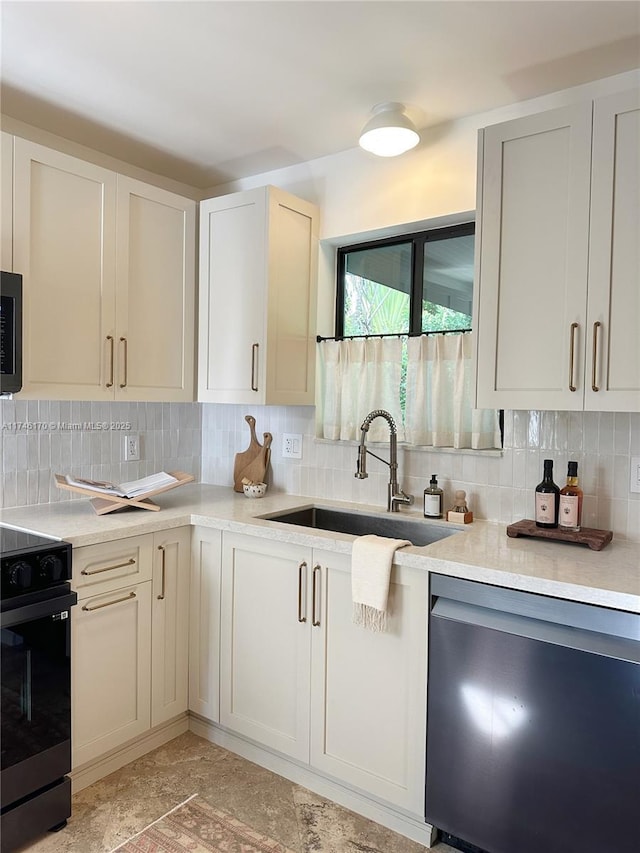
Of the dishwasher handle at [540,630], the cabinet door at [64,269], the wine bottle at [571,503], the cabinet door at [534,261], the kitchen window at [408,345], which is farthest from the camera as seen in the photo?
the kitchen window at [408,345]

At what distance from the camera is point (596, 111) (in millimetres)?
1727

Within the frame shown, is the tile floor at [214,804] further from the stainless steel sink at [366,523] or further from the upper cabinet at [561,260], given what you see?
the upper cabinet at [561,260]

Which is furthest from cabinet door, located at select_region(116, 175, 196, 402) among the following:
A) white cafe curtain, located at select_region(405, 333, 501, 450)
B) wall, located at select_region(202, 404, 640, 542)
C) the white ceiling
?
white cafe curtain, located at select_region(405, 333, 501, 450)

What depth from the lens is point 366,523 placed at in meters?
2.47

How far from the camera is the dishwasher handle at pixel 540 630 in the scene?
56.4 inches

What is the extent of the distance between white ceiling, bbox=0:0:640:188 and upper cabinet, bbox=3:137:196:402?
0.29 metres

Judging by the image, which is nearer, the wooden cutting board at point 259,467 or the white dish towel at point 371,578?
the white dish towel at point 371,578

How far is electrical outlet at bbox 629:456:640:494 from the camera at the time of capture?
196 cm

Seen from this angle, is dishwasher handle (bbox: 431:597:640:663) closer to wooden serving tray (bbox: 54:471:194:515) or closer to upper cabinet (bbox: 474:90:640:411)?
upper cabinet (bbox: 474:90:640:411)

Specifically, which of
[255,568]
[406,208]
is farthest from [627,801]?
[406,208]

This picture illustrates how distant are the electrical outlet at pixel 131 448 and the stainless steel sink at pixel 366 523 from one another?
0.89 metres

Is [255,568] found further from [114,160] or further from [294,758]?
[114,160]

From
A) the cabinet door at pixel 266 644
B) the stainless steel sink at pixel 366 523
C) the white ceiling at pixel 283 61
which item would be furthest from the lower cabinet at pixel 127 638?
the white ceiling at pixel 283 61

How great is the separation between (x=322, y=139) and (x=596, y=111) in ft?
3.79
